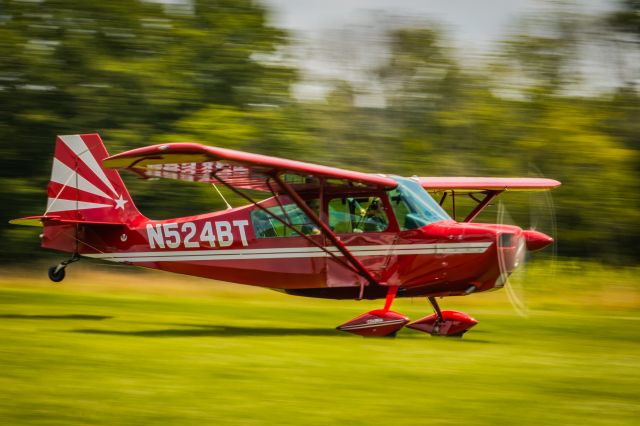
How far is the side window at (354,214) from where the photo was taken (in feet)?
38.9

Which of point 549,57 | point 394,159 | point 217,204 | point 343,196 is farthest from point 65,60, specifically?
point 343,196

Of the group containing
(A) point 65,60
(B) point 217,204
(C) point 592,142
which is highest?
(A) point 65,60

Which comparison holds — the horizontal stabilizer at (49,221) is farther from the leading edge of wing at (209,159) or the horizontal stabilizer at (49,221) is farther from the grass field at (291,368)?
the leading edge of wing at (209,159)

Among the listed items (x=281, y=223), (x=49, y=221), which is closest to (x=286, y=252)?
(x=281, y=223)

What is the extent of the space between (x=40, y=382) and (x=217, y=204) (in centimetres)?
1787

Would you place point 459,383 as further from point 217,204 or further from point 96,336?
point 217,204

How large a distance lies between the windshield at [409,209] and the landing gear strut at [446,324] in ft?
3.84

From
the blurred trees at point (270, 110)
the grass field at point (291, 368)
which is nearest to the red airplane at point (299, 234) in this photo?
the grass field at point (291, 368)

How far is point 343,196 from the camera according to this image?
11984 mm

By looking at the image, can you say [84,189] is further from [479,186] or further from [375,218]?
[479,186]

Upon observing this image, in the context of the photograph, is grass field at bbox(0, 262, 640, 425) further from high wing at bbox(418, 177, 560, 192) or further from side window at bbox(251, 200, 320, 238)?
high wing at bbox(418, 177, 560, 192)

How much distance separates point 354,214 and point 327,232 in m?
0.79

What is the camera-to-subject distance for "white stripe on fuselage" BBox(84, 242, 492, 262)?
11.2 meters

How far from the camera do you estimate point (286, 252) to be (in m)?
12.3
